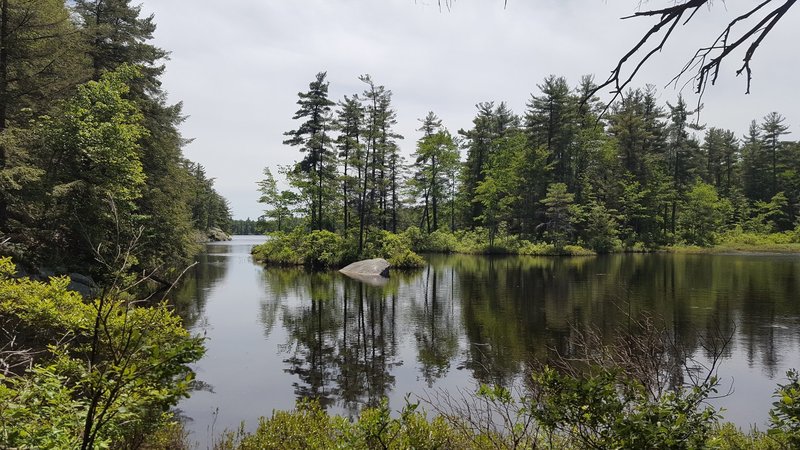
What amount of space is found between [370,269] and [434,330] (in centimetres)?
1577

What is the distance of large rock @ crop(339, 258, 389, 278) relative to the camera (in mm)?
28853

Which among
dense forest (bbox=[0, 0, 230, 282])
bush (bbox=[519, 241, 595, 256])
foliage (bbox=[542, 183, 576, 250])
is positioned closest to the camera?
dense forest (bbox=[0, 0, 230, 282])

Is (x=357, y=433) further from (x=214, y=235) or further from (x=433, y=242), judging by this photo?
(x=214, y=235)

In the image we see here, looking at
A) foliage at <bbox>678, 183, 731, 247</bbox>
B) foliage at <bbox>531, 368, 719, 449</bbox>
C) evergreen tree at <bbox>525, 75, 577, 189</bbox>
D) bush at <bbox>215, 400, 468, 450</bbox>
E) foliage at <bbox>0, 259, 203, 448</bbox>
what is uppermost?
evergreen tree at <bbox>525, 75, 577, 189</bbox>

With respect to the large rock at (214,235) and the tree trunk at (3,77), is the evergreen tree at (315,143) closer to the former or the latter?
the tree trunk at (3,77)

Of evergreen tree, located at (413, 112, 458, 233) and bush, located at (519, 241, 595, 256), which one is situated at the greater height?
evergreen tree, located at (413, 112, 458, 233)

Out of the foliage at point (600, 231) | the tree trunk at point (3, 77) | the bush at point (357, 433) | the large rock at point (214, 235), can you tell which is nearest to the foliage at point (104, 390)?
the bush at point (357, 433)

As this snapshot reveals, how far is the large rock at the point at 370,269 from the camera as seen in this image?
94.7 ft

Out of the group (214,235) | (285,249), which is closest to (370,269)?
(285,249)

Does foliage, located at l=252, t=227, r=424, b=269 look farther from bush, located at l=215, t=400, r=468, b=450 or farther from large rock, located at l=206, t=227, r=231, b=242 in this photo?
large rock, located at l=206, t=227, r=231, b=242

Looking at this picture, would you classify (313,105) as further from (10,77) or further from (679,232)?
(679,232)

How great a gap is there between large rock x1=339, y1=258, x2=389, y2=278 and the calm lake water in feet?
10.5

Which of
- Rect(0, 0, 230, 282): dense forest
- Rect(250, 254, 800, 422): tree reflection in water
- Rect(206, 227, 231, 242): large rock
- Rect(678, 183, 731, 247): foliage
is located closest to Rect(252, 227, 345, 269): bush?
Rect(250, 254, 800, 422): tree reflection in water

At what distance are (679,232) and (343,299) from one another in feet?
162
